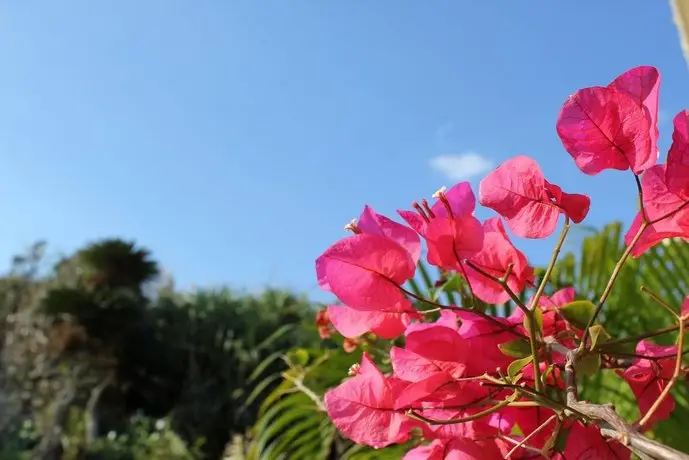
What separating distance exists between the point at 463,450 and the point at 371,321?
0.18ft

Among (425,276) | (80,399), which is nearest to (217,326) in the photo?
(80,399)

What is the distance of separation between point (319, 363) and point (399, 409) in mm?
369

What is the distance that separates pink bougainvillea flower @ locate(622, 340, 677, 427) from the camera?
10.5 inches

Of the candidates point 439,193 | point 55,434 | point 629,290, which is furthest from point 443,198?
point 55,434

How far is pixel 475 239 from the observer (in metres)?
0.25

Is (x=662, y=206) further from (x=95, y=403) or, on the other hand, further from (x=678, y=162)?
(x=95, y=403)

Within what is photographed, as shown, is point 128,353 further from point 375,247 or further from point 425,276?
point 375,247

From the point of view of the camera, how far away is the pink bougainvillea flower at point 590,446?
0.25 m

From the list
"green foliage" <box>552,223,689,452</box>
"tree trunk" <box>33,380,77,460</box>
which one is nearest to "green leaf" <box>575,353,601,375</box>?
"green foliage" <box>552,223,689,452</box>

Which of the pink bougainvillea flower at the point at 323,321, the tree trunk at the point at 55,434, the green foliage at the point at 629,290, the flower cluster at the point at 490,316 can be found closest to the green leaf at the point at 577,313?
the flower cluster at the point at 490,316

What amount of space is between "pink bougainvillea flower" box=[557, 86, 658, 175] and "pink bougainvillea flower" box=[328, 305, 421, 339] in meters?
0.08

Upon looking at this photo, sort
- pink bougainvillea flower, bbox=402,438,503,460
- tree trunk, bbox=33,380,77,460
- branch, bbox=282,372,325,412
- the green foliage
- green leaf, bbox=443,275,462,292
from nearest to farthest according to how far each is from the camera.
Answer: pink bougainvillea flower, bbox=402,438,503,460 → green leaf, bbox=443,275,462,292 → branch, bbox=282,372,325,412 → the green foliage → tree trunk, bbox=33,380,77,460

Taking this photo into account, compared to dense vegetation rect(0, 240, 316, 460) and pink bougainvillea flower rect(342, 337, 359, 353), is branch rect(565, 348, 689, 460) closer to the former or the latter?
pink bougainvillea flower rect(342, 337, 359, 353)

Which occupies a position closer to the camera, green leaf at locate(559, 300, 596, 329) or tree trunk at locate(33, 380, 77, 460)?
green leaf at locate(559, 300, 596, 329)
